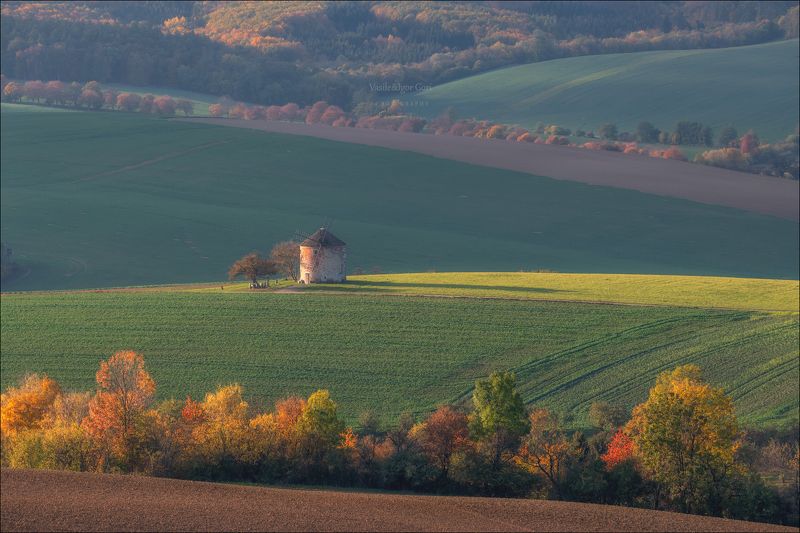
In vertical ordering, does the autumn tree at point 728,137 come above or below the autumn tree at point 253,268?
above

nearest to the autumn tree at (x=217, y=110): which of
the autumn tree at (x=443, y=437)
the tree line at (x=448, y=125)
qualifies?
the tree line at (x=448, y=125)

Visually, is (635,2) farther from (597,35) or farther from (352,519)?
(352,519)

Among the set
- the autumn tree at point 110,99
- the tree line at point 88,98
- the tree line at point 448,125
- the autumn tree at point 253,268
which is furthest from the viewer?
the autumn tree at point 110,99

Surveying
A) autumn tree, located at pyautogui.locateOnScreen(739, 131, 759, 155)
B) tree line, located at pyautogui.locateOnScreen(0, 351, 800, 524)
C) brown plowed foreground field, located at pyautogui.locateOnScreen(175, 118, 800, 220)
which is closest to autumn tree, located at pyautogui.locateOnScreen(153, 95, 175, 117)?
brown plowed foreground field, located at pyautogui.locateOnScreen(175, 118, 800, 220)

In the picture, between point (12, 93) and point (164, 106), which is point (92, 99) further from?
point (12, 93)

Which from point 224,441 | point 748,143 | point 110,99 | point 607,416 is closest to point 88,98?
point 110,99

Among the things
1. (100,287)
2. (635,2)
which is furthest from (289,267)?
(635,2)

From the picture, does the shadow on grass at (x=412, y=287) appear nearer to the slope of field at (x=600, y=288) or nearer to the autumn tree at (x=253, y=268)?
the slope of field at (x=600, y=288)
